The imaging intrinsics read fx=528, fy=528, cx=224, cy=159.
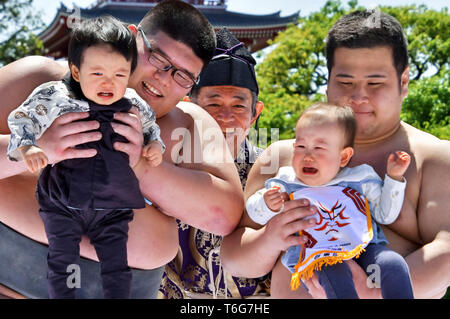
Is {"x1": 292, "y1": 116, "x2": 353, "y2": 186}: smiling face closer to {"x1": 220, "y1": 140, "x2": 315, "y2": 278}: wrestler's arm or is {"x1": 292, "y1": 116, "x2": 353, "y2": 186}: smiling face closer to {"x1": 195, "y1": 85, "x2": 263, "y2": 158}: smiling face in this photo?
{"x1": 220, "y1": 140, "x2": 315, "y2": 278}: wrestler's arm

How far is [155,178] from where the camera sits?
1.61m

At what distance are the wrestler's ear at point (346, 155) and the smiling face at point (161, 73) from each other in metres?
0.57

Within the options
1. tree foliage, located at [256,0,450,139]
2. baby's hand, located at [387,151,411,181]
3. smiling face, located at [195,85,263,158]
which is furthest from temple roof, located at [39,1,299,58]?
baby's hand, located at [387,151,411,181]

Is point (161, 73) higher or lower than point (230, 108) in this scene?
higher

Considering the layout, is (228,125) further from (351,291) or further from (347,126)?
(351,291)

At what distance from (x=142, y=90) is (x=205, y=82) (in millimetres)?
945

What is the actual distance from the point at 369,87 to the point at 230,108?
3.11 ft

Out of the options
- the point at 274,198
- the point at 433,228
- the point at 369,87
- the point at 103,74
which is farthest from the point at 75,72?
the point at 433,228

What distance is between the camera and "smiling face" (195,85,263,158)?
258 centimetres

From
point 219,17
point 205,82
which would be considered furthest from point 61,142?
point 219,17

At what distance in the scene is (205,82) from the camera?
8.77ft

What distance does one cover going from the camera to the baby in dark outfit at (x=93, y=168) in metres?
1.42

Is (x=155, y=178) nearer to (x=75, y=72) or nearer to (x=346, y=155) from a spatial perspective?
(x=75, y=72)

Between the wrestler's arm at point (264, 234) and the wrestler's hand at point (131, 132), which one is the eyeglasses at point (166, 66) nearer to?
the wrestler's hand at point (131, 132)
